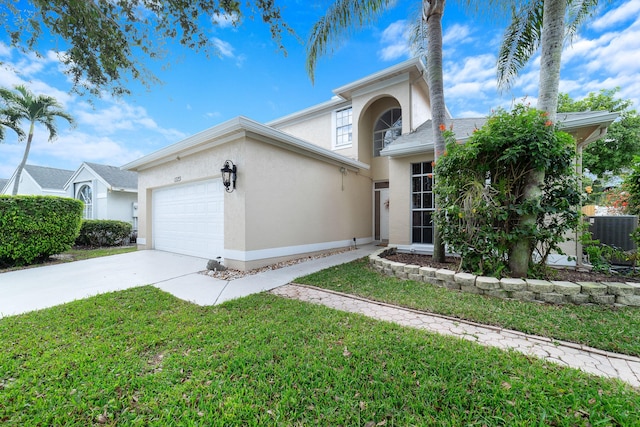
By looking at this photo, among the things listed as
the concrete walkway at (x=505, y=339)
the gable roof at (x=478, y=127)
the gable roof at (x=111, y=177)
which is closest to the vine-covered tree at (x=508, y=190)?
the gable roof at (x=478, y=127)

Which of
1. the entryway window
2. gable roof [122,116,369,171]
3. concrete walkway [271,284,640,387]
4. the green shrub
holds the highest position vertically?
gable roof [122,116,369,171]

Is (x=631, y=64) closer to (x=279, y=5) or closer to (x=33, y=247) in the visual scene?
(x=279, y=5)

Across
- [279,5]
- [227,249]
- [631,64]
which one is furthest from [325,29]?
[631,64]

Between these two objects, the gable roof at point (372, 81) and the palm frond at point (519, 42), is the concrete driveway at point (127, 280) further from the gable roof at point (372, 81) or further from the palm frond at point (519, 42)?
the gable roof at point (372, 81)

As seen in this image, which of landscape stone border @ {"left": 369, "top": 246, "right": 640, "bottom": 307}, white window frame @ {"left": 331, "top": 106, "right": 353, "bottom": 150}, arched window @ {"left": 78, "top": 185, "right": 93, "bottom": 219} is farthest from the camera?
arched window @ {"left": 78, "top": 185, "right": 93, "bottom": 219}

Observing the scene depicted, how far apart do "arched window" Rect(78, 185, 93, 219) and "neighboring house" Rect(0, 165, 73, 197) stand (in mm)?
2603

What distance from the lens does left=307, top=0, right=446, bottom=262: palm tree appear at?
610cm

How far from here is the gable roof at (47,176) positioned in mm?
18138

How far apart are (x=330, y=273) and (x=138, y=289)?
162 inches

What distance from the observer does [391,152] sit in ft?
27.2

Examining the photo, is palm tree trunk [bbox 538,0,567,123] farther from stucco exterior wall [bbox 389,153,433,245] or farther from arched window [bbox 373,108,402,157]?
arched window [bbox 373,108,402,157]

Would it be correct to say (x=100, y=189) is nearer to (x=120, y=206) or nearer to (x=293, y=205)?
(x=120, y=206)

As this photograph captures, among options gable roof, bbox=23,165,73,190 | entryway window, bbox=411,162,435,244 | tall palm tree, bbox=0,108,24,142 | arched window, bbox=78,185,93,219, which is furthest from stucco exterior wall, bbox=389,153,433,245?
gable roof, bbox=23,165,73,190

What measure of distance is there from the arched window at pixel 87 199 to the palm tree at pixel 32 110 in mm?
3447
